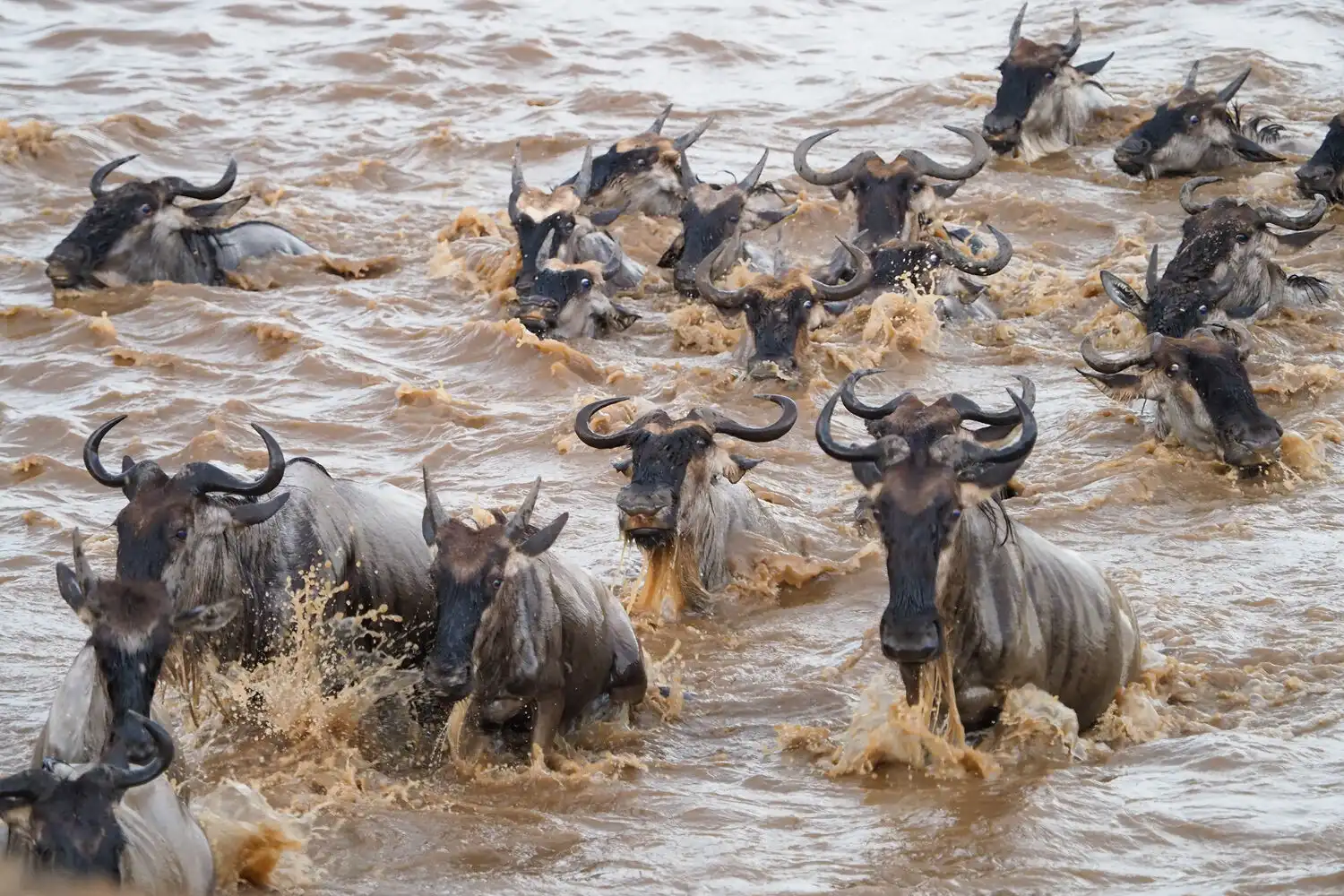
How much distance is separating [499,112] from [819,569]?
37.1 ft

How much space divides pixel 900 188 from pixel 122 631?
911 cm

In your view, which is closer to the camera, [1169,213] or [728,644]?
[728,644]

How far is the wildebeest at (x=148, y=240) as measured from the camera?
543 inches

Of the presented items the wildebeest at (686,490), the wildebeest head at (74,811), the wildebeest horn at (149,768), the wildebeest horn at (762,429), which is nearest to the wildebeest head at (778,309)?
the wildebeest at (686,490)

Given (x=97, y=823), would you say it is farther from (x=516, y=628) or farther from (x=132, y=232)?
(x=132, y=232)

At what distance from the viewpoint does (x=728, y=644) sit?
849 cm

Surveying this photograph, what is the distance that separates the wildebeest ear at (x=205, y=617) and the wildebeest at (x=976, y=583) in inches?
89.4

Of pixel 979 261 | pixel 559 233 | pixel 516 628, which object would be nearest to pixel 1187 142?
pixel 979 261

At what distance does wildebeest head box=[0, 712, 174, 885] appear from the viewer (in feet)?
17.0

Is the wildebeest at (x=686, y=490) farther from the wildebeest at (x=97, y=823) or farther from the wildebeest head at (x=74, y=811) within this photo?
the wildebeest head at (x=74, y=811)

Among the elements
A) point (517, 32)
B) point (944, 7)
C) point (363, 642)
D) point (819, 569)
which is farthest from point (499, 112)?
point (363, 642)

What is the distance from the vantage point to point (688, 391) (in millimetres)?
12039

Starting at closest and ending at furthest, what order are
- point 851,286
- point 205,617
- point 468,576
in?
1. point 205,617
2. point 468,576
3. point 851,286

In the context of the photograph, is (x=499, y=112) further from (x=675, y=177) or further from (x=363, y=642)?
(x=363, y=642)
